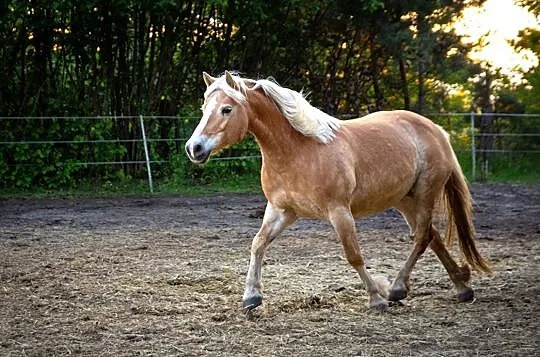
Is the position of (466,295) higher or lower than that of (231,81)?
lower

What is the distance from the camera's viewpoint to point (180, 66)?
579 inches

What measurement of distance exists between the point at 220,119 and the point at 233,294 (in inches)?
56.2

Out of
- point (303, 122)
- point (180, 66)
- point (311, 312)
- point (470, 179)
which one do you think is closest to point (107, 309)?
point (311, 312)

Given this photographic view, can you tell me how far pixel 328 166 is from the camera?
4.68 metres

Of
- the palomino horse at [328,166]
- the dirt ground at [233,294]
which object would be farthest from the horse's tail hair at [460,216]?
the dirt ground at [233,294]

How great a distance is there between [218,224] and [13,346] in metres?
5.17

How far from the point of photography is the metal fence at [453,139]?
13180 mm

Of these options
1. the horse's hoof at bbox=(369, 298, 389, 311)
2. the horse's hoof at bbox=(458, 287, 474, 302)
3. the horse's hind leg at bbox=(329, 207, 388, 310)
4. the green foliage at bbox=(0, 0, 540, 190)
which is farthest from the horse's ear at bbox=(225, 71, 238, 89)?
the green foliage at bbox=(0, 0, 540, 190)

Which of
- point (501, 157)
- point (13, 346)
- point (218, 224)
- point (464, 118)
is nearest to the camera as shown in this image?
point (13, 346)

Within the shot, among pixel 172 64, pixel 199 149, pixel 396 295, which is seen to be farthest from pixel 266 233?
pixel 172 64

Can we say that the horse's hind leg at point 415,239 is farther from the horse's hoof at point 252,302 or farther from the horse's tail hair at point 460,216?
the horse's hoof at point 252,302

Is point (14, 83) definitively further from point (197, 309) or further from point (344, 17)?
point (197, 309)

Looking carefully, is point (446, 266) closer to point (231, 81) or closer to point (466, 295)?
→ point (466, 295)

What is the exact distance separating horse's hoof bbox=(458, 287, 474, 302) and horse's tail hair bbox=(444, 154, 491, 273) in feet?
1.39
